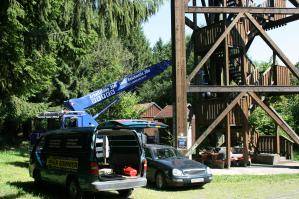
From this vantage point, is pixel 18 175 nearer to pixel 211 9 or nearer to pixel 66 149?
pixel 66 149

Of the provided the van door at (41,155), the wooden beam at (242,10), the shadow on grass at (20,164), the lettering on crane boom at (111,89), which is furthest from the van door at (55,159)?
the wooden beam at (242,10)

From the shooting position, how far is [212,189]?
625 inches

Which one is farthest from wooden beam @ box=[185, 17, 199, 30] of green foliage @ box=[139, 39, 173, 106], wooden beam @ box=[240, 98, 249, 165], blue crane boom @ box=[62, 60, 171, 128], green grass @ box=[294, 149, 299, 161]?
green foliage @ box=[139, 39, 173, 106]

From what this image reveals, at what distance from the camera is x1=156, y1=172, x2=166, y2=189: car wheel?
16.1 meters

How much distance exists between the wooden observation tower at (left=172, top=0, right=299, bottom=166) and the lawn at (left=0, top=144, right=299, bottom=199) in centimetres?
460

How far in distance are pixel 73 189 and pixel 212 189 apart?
5.17 m

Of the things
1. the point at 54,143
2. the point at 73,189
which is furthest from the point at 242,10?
the point at 73,189

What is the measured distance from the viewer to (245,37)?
24.8m

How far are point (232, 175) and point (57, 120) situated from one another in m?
8.21

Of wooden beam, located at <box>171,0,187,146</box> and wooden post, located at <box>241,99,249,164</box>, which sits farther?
wooden post, located at <box>241,99,249,164</box>

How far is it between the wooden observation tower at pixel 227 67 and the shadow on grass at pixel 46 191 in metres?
7.84

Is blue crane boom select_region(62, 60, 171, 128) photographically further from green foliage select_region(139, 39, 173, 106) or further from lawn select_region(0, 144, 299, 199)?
green foliage select_region(139, 39, 173, 106)

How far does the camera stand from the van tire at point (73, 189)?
12.4 meters

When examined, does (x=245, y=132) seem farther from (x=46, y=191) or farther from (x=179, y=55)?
(x=46, y=191)
